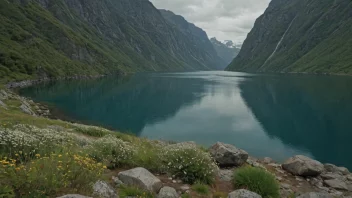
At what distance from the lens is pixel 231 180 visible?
13.4 m

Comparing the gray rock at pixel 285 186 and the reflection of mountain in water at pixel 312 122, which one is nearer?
→ the gray rock at pixel 285 186

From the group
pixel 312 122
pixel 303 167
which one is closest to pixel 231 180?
pixel 303 167

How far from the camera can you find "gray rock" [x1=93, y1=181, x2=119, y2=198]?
26.9 ft

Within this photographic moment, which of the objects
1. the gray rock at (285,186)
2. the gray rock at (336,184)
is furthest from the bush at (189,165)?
the gray rock at (336,184)

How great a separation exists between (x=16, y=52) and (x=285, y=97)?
10110 cm

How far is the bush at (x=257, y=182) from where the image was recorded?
38.9 ft

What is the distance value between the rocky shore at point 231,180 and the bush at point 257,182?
0.45m

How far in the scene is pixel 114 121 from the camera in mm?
52156

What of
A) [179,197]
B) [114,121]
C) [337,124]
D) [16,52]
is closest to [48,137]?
[179,197]

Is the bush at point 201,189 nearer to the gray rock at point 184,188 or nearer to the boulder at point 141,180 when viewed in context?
the gray rock at point 184,188

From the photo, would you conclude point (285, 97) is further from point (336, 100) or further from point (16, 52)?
point (16, 52)

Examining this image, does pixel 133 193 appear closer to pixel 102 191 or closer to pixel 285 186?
pixel 102 191

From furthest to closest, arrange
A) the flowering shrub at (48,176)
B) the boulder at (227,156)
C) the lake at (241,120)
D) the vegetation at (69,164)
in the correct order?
the lake at (241,120), the boulder at (227,156), the vegetation at (69,164), the flowering shrub at (48,176)

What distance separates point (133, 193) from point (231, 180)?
5870 mm
